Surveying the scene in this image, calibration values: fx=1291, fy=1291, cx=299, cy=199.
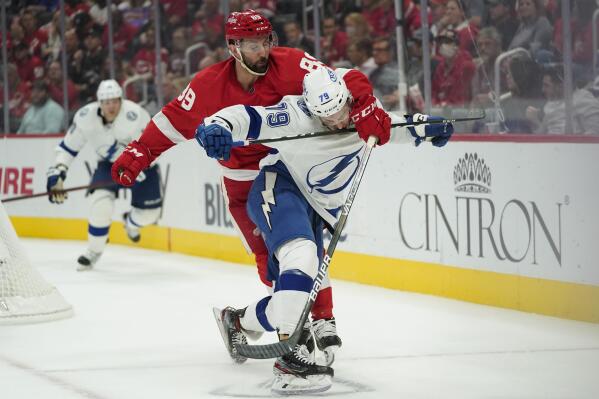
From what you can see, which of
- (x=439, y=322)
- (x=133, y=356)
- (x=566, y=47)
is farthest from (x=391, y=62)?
(x=133, y=356)

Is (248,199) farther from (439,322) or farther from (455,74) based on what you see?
(455,74)

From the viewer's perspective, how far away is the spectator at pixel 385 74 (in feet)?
24.8

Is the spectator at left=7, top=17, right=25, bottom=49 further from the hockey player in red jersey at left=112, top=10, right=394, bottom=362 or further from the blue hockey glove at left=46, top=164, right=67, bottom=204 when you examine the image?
the hockey player in red jersey at left=112, top=10, right=394, bottom=362

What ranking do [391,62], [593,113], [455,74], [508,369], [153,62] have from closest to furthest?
[508,369]
[593,113]
[455,74]
[391,62]
[153,62]

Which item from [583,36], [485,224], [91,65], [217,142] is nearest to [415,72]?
[485,224]

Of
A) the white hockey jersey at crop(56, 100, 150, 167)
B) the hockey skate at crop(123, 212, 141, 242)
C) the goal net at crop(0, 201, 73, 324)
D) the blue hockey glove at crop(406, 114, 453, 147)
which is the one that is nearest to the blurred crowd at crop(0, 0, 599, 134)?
the white hockey jersey at crop(56, 100, 150, 167)

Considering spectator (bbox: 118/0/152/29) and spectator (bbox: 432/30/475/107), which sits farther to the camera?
spectator (bbox: 118/0/152/29)

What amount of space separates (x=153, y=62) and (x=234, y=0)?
1.16 meters

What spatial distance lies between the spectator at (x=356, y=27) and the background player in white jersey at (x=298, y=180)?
2970mm

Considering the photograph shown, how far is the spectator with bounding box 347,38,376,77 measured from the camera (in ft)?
25.5

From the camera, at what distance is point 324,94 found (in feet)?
14.6

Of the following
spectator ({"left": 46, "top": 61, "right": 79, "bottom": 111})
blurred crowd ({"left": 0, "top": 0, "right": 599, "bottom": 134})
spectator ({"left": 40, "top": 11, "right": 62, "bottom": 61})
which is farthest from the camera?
spectator ({"left": 40, "top": 11, "right": 62, "bottom": 61})

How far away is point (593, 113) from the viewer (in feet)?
19.6

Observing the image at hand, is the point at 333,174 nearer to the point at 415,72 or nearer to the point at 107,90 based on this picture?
the point at 415,72
